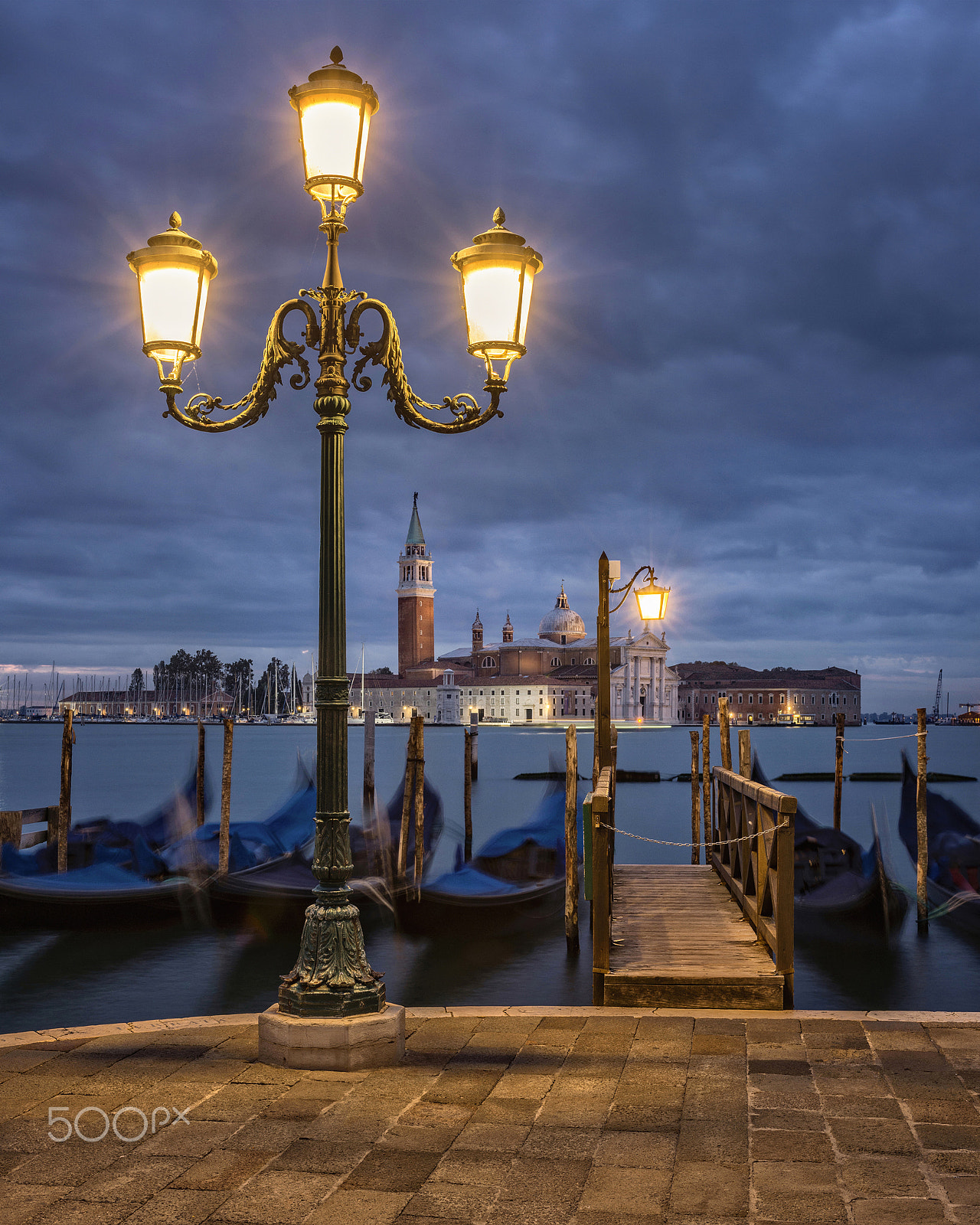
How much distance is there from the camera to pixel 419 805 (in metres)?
13.8

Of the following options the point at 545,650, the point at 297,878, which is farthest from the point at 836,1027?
the point at 545,650

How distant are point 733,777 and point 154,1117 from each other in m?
6.23

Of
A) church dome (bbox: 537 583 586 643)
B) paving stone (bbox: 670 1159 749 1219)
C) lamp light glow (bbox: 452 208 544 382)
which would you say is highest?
church dome (bbox: 537 583 586 643)

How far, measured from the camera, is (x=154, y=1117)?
12.4ft

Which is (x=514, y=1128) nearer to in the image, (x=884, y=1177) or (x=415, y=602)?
(x=884, y=1177)

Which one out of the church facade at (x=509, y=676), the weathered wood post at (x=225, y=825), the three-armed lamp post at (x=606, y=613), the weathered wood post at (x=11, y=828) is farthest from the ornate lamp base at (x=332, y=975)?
the church facade at (x=509, y=676)

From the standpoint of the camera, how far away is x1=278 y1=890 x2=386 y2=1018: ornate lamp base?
4469mm

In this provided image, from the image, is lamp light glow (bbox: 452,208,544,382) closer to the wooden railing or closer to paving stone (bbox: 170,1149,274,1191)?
the wooden railing

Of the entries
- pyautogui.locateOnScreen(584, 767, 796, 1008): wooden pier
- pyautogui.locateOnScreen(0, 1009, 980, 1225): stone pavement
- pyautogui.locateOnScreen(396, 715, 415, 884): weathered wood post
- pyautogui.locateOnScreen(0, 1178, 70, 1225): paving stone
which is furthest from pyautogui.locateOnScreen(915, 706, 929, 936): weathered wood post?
pyautogui.locateOnScreen(0, 1178, 70, 1225): paving stone

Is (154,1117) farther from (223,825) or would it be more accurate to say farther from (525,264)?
(223,825)

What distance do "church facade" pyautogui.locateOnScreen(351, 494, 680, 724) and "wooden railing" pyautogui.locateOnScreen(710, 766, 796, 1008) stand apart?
93623mm

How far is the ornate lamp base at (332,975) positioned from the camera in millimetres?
4469

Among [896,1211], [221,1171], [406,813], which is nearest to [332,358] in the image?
[221,1171]

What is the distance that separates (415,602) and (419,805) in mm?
92100
